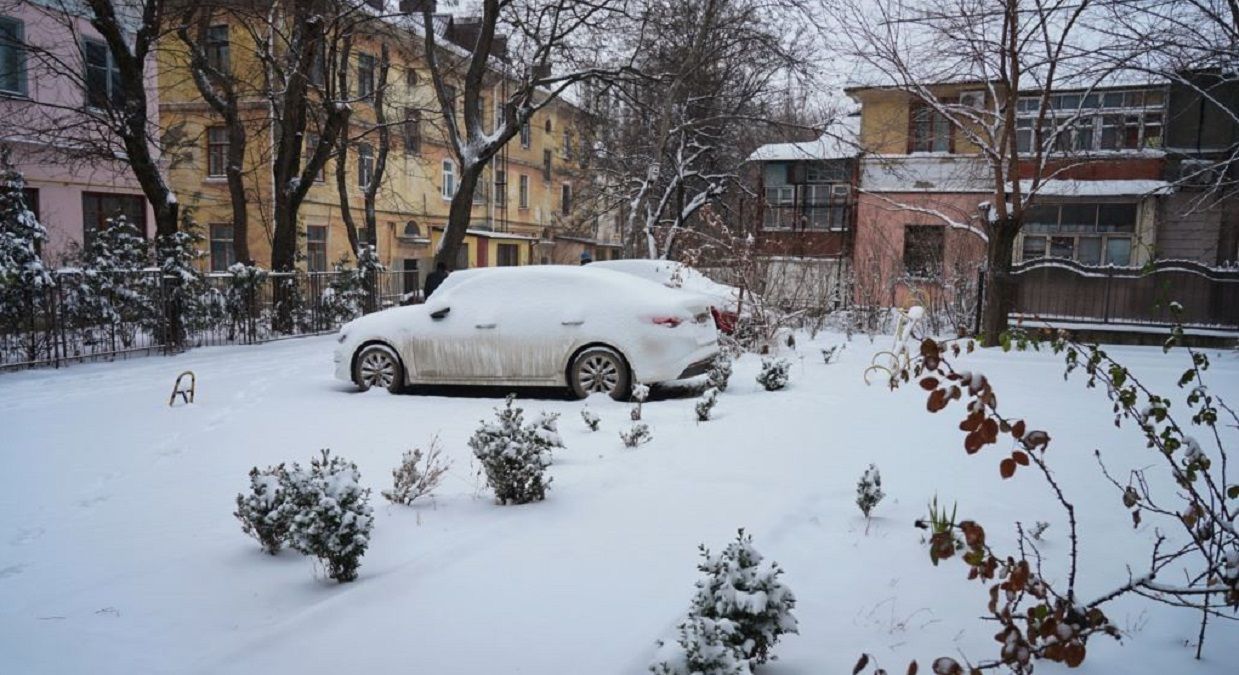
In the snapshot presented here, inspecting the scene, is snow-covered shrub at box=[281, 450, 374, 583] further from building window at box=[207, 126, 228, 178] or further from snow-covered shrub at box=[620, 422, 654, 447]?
building window at box=[207, 126, 228, 178]

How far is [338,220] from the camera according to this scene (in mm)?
31391

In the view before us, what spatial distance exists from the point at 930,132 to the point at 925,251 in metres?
7.25

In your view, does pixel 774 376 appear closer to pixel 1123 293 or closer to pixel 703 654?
pixel 703 654

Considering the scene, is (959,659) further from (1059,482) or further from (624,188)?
(624,188)

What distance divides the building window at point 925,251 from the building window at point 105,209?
1980cm

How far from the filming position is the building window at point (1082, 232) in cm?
2278

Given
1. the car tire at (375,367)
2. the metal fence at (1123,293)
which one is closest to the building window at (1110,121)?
the metal fence at (1123,293)

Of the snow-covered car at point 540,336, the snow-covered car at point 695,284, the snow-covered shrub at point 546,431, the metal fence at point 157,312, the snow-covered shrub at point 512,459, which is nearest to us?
the snow-covered shrub at point 512,459

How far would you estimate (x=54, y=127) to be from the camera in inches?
735

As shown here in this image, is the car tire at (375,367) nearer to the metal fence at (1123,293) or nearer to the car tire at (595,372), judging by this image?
the car tire at (595,372)

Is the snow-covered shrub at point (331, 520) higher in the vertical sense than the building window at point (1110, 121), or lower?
lower

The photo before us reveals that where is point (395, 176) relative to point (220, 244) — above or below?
above

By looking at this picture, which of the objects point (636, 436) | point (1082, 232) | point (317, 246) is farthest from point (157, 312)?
point (1082, 232)

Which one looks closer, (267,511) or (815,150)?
(267,511)
